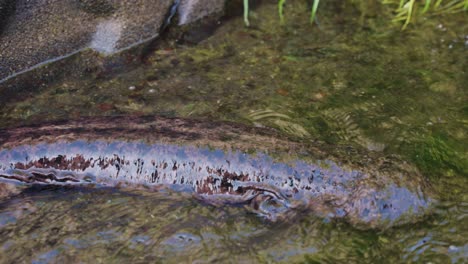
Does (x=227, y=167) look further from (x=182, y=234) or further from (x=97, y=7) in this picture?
(x=97, y=7)

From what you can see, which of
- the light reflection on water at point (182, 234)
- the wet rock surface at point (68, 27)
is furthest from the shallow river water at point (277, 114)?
the wet rock surface at point (68, 27)

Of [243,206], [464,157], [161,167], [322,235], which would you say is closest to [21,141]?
[161,167]

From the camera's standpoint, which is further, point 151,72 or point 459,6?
point 459,6

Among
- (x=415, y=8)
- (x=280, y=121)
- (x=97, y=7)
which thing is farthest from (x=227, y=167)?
(x=415, y=8)

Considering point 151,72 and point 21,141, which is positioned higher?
point 151,72

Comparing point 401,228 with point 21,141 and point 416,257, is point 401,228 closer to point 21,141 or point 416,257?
point 416,257

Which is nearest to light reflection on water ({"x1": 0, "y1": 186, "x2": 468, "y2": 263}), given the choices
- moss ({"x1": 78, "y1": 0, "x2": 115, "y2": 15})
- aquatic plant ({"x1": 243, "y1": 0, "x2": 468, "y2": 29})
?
moss ({"x1": 78, "y1": 0, "x2": 115, "y2": 15})
